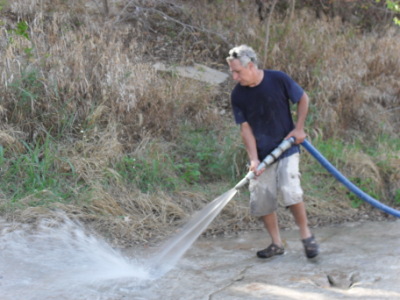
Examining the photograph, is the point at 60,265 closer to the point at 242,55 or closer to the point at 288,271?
the point at 288,271

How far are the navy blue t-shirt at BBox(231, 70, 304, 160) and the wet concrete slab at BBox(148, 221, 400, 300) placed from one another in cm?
90

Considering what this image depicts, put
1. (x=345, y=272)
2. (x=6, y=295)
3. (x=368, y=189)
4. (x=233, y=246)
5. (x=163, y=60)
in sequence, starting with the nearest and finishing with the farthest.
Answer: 1. (x=6, y=295)
2. (x=345, y=272)
3. (x=233, y=246)
4. (x=368, y=189)
5. (x=163, y=60)

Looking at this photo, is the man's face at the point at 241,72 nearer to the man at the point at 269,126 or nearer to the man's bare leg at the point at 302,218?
the man at the point at 269,126

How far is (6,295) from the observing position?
12.5 feet

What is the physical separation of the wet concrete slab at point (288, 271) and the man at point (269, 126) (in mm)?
307

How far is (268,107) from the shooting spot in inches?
176

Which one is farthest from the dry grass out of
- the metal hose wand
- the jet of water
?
the metal hose wand

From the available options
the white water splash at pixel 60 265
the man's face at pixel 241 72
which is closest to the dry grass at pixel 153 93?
the white water splash at pixel 60 265

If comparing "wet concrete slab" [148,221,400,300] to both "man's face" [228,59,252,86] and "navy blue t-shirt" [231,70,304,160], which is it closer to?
"navy blue t-shirt" [231,70,304,160]

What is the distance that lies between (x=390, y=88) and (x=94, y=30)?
4.33 meters

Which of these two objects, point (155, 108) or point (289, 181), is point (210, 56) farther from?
point (289, 181)

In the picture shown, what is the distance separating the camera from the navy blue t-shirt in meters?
Result: 4.44

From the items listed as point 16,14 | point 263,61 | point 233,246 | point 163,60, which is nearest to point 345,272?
point 233,246

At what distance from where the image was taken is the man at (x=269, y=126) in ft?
14.4
